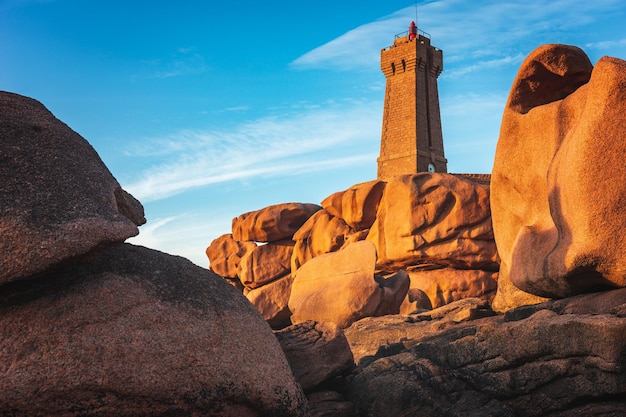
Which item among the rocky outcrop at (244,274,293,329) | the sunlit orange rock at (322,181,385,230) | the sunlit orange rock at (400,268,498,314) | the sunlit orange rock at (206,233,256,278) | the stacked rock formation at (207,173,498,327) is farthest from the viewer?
the sunlit orange rock at (206,233,256,278)

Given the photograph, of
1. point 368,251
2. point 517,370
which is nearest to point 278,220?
point 368,251

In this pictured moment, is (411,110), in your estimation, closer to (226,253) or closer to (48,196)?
(226,253)

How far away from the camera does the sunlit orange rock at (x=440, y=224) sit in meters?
21.2

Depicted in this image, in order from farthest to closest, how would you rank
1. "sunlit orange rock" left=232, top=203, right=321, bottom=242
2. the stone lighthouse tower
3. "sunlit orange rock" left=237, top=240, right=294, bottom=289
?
1. the stone lighthouse tower
2. "sunlit orange rock" left=232, top=203, right=321, bottom=242
3. "sunlit orange rock" left=237, top=240, right=294, bottom=289

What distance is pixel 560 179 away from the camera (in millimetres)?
7777

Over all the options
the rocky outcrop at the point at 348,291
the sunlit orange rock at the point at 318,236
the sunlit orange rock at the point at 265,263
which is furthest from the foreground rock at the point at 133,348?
the sunlit orange rock at the point at 265,263

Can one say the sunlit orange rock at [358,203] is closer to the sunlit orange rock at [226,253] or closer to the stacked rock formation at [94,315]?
the sunlit orange rock at [226,253]

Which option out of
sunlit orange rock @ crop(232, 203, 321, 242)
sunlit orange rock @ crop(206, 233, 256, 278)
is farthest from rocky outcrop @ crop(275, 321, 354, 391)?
sunlit orange rock @ crop(206, 233, 256, 278)

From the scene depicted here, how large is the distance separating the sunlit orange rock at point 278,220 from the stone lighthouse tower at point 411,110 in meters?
12.7

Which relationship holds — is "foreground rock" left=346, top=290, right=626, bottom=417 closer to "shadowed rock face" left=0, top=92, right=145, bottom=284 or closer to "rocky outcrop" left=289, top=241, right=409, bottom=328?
"shadowed rock face" left=0, top=92, right=145, bottom=284

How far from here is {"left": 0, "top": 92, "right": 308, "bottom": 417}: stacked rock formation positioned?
4.67m

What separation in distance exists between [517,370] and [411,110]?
1389 inches

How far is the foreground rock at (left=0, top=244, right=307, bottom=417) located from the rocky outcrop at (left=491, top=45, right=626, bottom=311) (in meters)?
3.51

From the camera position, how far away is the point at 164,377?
→ 4.96 m
